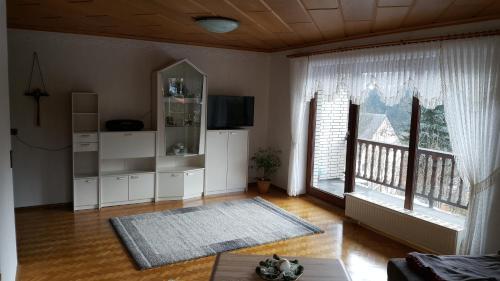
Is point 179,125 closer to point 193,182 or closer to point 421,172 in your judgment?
point 193,182

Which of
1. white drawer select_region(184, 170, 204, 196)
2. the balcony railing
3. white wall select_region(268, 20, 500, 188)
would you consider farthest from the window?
white drawer select_region(184, 170, 204, 196)

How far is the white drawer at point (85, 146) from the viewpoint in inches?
174

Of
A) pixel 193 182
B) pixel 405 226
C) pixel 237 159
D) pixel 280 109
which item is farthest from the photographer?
pixel 280 109

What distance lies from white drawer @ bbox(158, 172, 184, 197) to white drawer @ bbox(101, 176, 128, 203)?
0.47 meters

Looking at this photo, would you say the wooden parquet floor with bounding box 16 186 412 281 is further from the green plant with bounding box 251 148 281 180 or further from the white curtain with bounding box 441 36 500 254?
the green plant with bounding box 251 148 281 180

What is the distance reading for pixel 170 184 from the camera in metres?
5.03

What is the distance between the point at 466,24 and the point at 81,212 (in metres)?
4.68

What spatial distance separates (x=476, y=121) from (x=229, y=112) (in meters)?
3.26

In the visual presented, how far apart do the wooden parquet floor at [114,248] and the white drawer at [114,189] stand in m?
0.15

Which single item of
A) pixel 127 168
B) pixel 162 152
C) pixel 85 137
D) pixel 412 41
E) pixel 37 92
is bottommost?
pixel 127 168

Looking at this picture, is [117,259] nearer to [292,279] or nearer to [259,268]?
[259,268]

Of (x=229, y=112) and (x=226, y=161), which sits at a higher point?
(x=229, y=112)

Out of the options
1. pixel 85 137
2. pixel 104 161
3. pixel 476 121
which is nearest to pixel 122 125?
pixel 85 137

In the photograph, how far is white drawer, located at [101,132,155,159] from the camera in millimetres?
4574
